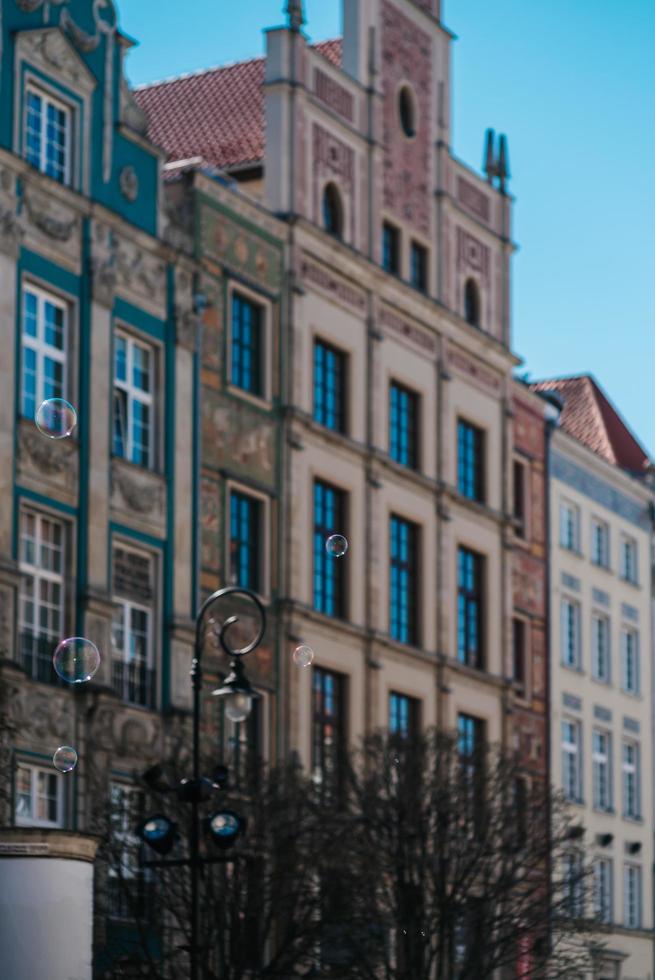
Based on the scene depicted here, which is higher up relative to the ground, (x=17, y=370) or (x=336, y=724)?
(x=17, y=370)

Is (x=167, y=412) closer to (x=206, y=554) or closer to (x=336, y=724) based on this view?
(x=206, y=554)

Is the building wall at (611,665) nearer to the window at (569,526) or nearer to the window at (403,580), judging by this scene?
the window at (569,526)

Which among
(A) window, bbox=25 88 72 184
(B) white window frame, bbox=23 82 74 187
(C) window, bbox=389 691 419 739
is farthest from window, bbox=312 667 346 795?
(A) window, bbox=25 88 72 184

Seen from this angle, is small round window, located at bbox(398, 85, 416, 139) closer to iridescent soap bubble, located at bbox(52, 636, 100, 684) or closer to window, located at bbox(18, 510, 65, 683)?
window, located at bbox(18, 510, 65, 683)

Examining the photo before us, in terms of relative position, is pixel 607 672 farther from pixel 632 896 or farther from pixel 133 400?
pixel 133 400

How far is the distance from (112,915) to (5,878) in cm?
766

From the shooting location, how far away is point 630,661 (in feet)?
184

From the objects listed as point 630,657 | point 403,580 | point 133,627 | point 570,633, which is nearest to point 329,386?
point 403,580

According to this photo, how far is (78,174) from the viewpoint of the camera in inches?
1351

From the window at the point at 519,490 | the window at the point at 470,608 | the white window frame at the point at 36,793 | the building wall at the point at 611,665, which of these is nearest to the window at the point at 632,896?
the building wall at the point at 611,665

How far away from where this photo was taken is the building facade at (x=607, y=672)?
5144 cm

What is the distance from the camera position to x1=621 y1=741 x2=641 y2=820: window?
54438 mm

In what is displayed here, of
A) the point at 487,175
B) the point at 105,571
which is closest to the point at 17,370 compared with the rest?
the point at 105,571

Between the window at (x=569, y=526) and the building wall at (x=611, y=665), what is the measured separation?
117 mm
